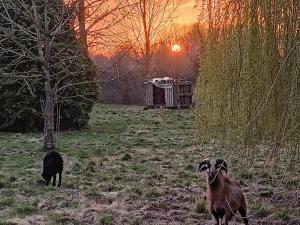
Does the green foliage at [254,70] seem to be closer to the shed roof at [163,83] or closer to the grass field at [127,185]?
the grass field at [127,185]

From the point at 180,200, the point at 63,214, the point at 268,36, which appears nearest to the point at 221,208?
the point at 180,200

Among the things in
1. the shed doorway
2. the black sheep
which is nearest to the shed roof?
Answer: the shed doorway

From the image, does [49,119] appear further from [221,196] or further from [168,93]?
[168,93]

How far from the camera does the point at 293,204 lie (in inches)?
246

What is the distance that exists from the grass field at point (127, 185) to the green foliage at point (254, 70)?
388 mm

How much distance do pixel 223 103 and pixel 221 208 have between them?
6.49ft

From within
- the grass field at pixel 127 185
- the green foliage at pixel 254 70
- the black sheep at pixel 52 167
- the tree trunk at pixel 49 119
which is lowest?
the grass field at pixel 127 185

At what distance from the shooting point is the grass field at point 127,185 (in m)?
5.74

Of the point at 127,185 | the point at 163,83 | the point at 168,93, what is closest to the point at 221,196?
the point at 127,185

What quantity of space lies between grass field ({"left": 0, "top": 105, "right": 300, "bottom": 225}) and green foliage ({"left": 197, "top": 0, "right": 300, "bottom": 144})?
0.39m

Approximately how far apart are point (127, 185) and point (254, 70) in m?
4.76

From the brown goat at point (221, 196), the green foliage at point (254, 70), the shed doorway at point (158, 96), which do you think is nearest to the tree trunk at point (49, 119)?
the brown goat at point (221, 196)

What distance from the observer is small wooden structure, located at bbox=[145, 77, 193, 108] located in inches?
941

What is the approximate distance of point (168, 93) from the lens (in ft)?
80.0
